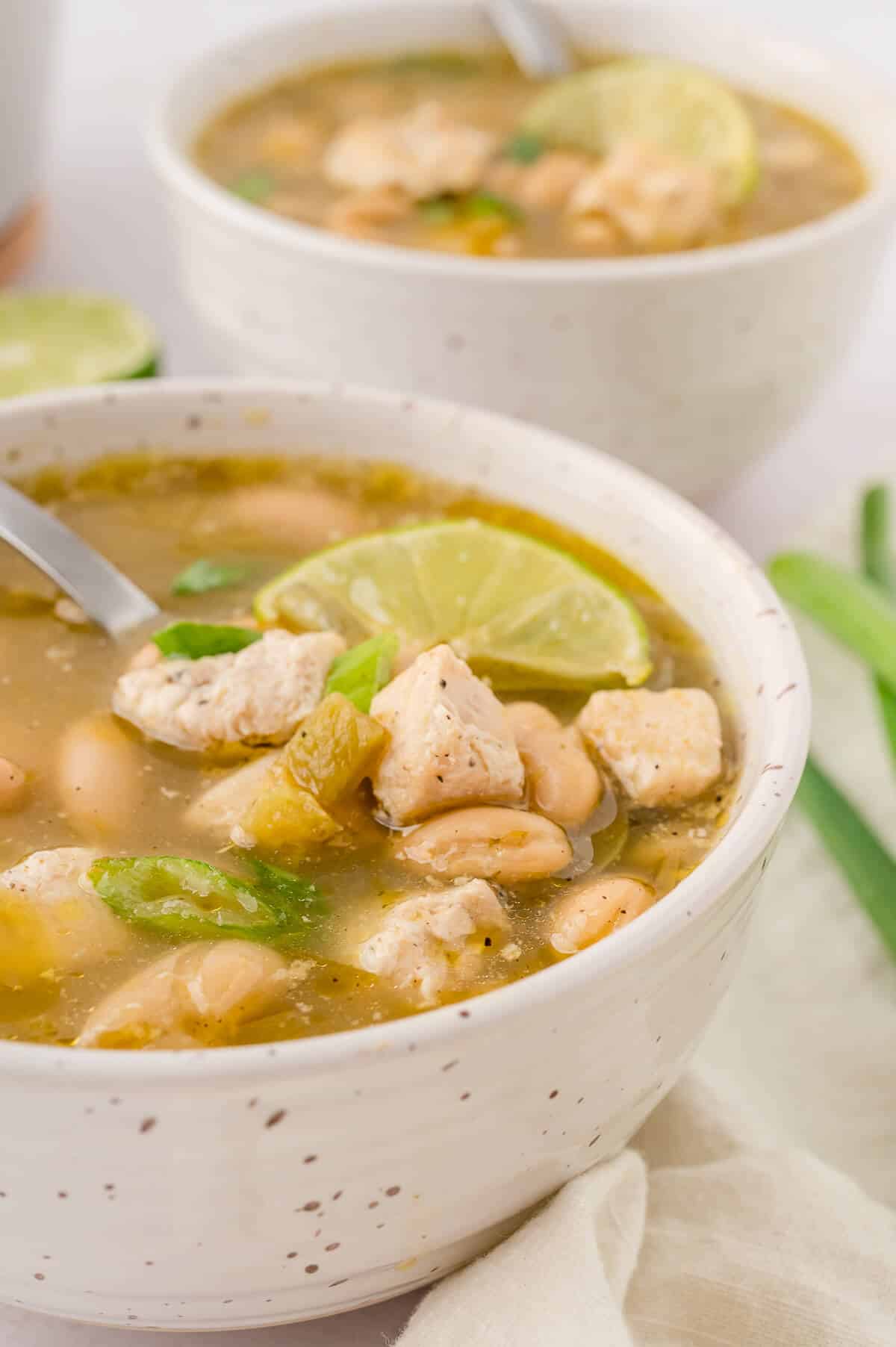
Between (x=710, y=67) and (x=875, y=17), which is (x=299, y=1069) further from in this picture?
(x=875, y=17)

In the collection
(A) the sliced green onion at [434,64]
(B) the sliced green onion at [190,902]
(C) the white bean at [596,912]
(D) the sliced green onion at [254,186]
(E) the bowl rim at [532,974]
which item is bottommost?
(D) the sliced green onion at [254,186]

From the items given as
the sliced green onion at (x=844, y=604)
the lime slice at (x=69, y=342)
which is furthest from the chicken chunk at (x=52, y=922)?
the lime slice at (x=69, y=342)

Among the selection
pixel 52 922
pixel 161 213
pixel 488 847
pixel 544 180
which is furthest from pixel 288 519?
pixel 161 213

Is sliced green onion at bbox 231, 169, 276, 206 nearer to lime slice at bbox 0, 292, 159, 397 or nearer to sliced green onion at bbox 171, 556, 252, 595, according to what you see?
lime slice at bbox 0, 292, 159, 397

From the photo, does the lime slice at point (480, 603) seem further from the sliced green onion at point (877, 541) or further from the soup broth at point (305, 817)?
the sliced green onion at point (877, 541)

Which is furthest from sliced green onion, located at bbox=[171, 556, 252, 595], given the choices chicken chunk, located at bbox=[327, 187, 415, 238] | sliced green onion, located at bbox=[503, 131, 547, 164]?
sliced green onion, located at bbox=[503, 131, 547, 164]
